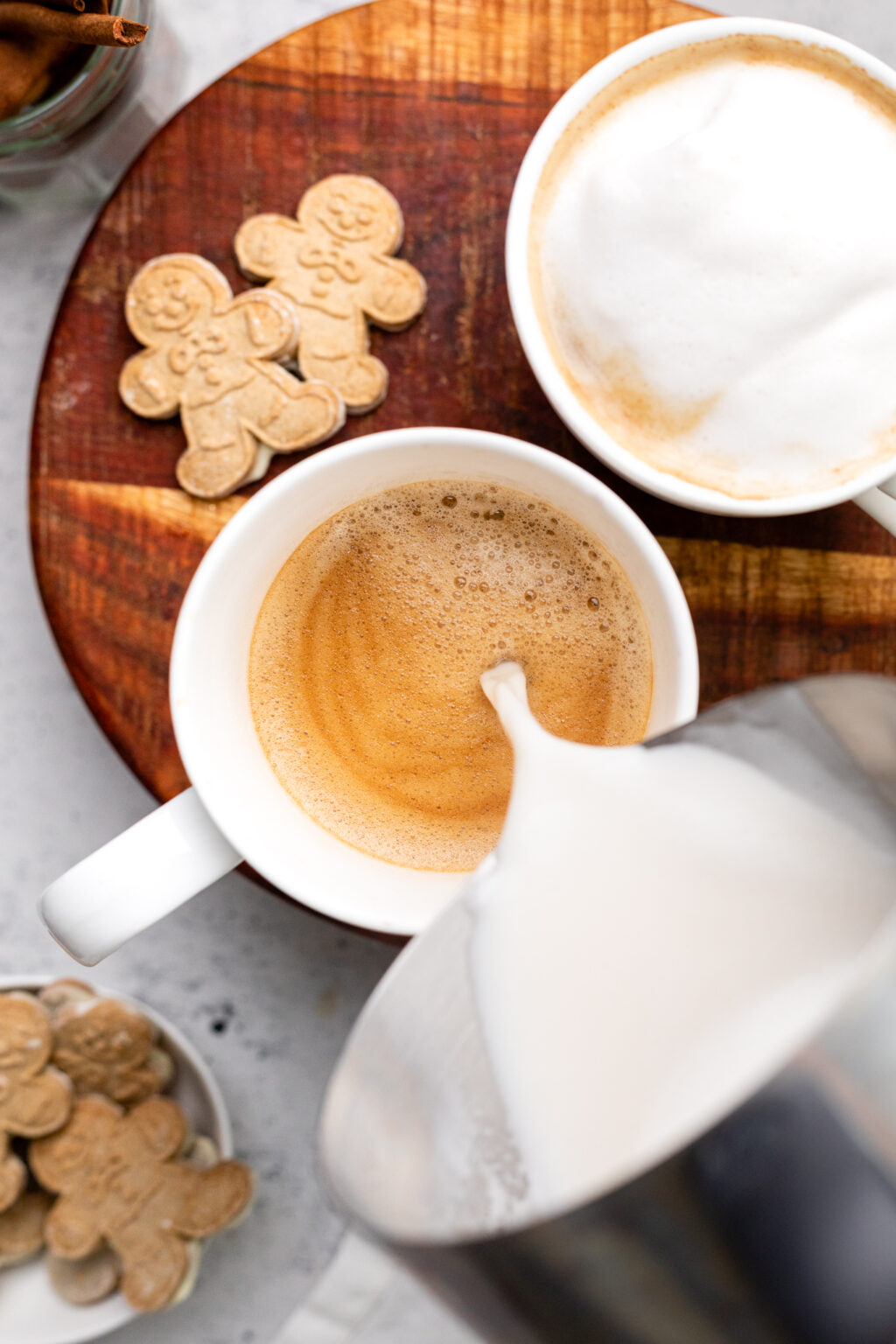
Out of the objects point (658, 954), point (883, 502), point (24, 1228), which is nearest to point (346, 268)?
point (883, 502)

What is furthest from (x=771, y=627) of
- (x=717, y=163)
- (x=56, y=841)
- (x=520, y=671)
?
(x=56, y=841)

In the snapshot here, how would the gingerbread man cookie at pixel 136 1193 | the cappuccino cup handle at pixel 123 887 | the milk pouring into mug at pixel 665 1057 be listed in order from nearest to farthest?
1. the milk pouring into mug at pixel 665 1057
2. the cappuccino cup handle at pixel 123 887
3. the gingerbread man cookie at pixel 136 1193

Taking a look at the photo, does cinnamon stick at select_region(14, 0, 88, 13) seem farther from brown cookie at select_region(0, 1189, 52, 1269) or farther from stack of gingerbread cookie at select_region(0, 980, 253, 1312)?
brown cookie at select_region(0, 1189, 52, 1269)

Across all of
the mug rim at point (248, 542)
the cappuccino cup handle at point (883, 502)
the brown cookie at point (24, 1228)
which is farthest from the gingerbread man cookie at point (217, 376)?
the brown cookie at point (24, 1228)

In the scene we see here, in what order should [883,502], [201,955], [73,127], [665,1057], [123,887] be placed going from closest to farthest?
[665,1057] → [123,887] → [883,502] → [73,127] → [201,955]

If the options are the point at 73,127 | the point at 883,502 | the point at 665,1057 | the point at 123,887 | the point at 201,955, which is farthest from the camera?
the point at 201,955

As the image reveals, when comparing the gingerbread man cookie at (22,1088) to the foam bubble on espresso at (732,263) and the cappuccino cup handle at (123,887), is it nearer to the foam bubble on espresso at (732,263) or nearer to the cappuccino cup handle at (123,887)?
the cappuccino cup handle at (123,887)

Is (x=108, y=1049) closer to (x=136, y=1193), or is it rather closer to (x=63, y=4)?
(x=136, y=1193)
